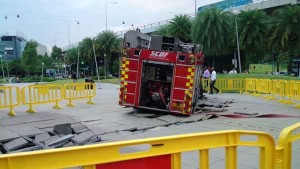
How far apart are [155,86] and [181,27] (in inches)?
1386

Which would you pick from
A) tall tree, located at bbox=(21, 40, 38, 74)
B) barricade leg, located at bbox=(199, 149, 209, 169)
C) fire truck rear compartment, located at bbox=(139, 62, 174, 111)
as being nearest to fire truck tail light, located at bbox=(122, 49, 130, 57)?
fire truck rear compartment, located at bbox=(139, 62, 174, 111)

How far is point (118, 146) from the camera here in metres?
2.90

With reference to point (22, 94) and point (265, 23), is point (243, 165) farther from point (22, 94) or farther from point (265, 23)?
point (265, 23)

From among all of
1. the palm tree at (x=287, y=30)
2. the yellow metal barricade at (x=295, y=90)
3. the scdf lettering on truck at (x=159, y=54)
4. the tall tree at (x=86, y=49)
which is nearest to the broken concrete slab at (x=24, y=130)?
the scdf lettering on truck at (x=159, y=54)

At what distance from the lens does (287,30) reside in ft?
113

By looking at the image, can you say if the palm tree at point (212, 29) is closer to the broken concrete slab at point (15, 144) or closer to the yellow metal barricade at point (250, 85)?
the yellow metal barricade at point (250, 85)

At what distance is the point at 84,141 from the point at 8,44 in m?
135

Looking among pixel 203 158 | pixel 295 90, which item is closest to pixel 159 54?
pixel 295 90

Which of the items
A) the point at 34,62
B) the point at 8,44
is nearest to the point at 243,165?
the point at 34,62

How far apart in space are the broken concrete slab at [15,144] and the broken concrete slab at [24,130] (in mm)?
844

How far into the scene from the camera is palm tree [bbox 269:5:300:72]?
1357 inches

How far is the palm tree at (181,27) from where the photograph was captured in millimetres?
47031

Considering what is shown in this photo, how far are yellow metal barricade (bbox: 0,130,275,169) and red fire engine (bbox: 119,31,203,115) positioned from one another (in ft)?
27.5

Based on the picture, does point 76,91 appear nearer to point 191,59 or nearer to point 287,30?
point 191,59
